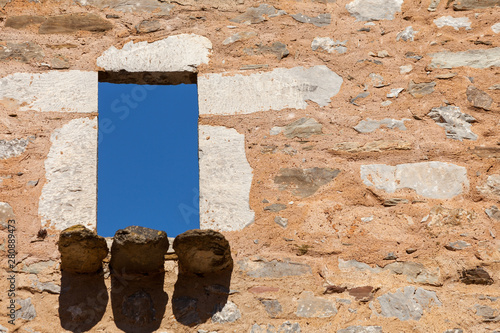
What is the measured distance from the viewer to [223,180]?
306 centimetres

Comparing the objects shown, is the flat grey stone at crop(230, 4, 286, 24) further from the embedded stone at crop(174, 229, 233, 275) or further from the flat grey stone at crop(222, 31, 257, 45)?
the embedded stone at crop(174, 229, 233, 275)

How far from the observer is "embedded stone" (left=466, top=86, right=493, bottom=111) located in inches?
129

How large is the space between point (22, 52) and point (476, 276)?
2382 mm

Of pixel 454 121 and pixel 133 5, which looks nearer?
pixel 454 121

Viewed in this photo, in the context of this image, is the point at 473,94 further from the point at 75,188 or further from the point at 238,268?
the point at 75,188

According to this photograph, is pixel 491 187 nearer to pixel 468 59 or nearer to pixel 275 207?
pixel 468 59

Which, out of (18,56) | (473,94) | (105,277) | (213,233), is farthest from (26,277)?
(473,94)

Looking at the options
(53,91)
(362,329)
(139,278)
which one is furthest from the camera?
(53,91)

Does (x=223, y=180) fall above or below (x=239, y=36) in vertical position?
below

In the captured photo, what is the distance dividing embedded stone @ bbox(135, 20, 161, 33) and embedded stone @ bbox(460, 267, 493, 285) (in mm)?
1944

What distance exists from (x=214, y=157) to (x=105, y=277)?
0.75 m

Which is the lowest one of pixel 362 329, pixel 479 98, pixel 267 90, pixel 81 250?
pixel 362 329

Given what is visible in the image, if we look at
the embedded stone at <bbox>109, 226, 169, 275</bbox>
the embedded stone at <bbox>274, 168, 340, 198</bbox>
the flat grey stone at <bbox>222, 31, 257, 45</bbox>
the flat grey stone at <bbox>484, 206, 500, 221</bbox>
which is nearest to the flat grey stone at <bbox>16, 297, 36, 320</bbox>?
the embedded stone at <bbox>109, 226, 169, 275</bbox>

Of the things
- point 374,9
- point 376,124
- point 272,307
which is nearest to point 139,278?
point 272,307
